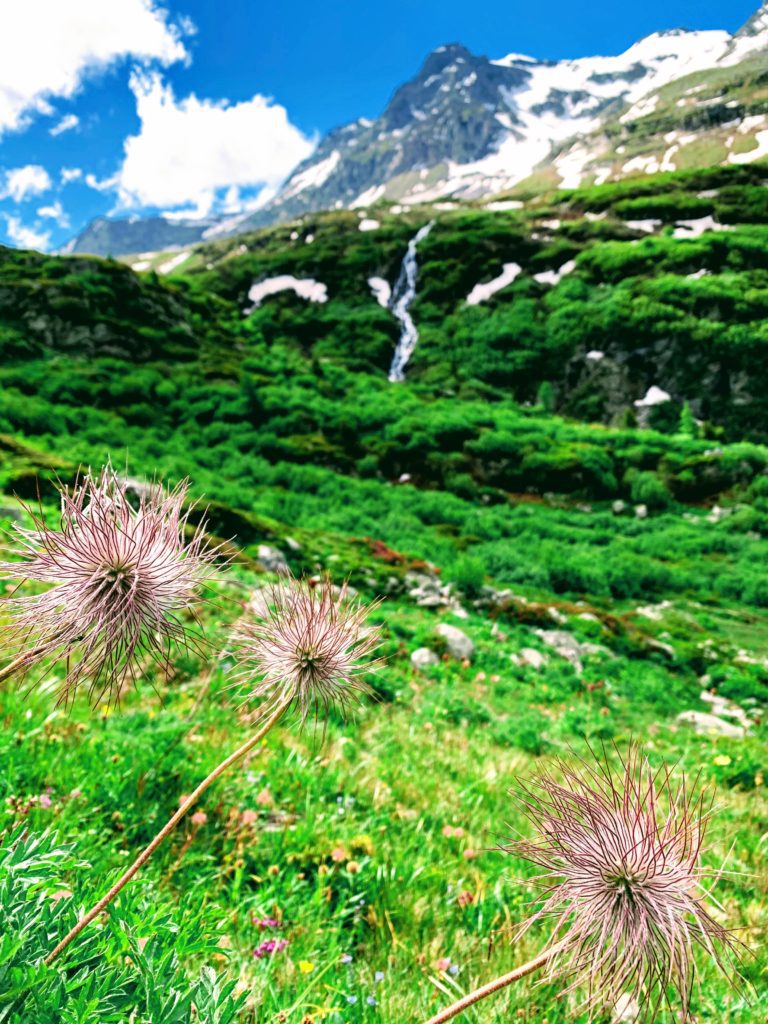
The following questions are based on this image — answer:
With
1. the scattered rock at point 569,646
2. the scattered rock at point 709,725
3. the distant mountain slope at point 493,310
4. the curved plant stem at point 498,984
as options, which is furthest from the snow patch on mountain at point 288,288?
the curved plant stem at point 498,984

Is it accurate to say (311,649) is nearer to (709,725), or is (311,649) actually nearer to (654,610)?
(709,725)

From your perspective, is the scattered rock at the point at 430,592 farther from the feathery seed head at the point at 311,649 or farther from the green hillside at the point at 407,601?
the feathery seed head at the point at 311,649

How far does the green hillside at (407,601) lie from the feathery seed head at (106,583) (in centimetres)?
55

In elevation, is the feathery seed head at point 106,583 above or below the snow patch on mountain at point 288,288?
below

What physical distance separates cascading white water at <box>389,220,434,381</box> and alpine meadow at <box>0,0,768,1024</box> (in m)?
22.3

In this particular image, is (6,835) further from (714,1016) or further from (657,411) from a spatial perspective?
(657,411)

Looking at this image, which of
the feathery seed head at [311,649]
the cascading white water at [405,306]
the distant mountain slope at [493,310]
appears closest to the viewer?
the feathery seed head at [311,649]

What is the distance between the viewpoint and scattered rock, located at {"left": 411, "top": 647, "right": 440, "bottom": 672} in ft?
29.5

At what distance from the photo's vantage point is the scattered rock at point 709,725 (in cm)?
863

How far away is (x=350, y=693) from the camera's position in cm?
188

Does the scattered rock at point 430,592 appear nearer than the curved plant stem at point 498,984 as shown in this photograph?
No

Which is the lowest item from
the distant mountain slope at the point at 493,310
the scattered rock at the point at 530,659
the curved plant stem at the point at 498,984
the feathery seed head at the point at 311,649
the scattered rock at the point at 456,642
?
the scattered rock at the point at 530,659

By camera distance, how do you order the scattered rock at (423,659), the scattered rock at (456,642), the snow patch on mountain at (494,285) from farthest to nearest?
the snow patch on mountain at (494,285)
the scattered rock at (456,642)
the scattered rock at (423,659)

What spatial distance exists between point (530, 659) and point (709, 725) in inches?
121
